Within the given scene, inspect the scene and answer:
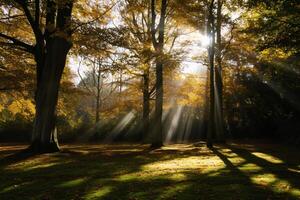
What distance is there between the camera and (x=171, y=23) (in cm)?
2712

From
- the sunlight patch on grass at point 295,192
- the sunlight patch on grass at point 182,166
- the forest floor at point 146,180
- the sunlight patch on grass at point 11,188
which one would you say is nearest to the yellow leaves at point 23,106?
the forest floor at point 146,180

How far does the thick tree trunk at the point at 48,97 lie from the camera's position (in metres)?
16.3

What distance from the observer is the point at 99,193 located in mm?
7988

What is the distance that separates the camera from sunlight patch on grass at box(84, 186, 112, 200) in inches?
301

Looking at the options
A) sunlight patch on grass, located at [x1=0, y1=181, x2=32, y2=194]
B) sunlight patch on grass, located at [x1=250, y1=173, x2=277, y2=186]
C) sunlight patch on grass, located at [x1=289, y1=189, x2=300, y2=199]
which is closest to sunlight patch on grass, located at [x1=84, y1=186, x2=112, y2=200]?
sunlight patch on grass, located at [x1=0, y1=181, x2=32, y2=194]

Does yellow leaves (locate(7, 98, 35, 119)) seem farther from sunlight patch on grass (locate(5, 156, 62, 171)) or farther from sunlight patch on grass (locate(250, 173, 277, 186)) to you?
sunlight patch on grass (locate(250, 173, 277, 186))

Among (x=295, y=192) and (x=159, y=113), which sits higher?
(x=159, y=113)

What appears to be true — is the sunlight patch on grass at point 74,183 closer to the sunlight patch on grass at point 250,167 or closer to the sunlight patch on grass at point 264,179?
the sunlight patch on grass at point 264,179

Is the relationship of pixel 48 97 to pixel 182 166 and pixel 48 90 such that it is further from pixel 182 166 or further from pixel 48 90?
pixel 182 166

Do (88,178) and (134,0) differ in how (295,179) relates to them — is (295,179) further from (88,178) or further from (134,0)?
(134,0)

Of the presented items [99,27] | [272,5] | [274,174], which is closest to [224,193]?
[274,174]

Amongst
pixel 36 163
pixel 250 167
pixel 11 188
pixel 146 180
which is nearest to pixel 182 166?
pixel 250 167

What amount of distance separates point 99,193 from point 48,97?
9.35 meters

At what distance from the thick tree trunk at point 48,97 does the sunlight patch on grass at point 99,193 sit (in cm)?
859
